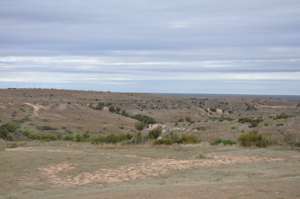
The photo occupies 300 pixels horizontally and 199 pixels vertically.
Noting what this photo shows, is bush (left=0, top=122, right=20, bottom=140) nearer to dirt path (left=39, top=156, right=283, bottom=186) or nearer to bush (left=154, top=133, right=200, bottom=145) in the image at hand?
bush (left=154, top=133, right=200, bottom=145)

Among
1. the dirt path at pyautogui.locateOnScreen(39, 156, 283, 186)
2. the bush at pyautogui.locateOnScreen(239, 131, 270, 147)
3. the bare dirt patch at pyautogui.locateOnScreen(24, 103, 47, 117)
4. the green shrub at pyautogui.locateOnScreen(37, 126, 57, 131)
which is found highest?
the bare dirt patch at pyautogui.locateOnScreen(24, 103, 47, 117)

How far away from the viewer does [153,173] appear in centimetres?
2083

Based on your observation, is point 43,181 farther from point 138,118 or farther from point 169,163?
point 138,118

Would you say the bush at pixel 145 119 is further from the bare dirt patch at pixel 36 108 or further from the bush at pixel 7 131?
the bush at pixel 7 131

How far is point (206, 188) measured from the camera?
15.1 metres

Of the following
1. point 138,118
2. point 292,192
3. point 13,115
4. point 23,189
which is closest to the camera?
point 292,192

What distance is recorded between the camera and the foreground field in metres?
14.9

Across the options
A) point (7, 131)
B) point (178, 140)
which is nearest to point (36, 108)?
point (7, 131)

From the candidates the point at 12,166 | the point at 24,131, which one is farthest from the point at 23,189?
the point at 24,131

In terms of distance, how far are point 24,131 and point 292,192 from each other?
1373 inches

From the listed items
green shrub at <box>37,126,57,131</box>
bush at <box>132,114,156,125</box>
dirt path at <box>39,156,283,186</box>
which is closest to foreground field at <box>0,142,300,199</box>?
dirt path at <box>39,156,283,186</box>

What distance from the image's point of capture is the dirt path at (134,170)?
64.8ft

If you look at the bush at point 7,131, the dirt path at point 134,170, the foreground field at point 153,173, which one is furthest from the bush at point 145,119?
the dirt path at point 134,170

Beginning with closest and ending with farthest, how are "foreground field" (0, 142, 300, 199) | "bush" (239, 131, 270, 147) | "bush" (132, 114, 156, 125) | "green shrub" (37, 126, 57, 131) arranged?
"foreground field" (0, 142, 300, 199) → "bush" (239, 131, 270, 147) → "green shrub" (37, 126, 57, 131) → "bush" (132, 114, 156, 125)
